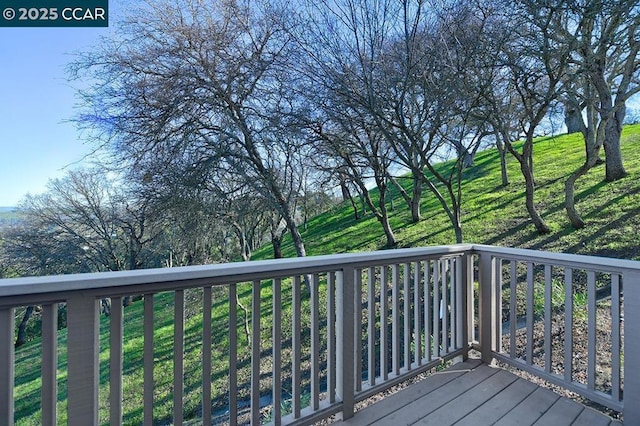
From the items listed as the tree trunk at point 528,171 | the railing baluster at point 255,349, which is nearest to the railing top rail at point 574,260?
the railing baluster at point 255,349

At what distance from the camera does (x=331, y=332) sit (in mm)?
1749

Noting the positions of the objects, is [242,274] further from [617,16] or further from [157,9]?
[157,9]

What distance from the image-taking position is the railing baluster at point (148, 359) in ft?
4.20

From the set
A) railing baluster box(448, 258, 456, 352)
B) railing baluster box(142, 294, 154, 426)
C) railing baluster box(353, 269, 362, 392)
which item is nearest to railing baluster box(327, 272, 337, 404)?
railing baluster box(353, 269, 362, 392)

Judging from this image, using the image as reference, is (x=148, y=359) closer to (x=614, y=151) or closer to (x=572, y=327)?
(x=572, y=327)

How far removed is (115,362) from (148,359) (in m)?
0.12

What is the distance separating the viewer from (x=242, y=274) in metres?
1.45

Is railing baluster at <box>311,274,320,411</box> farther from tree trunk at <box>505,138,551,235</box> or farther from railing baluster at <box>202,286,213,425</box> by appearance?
tree trunk at <box>505,138,551,235</box>

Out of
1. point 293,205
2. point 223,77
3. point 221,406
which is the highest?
point 223,77

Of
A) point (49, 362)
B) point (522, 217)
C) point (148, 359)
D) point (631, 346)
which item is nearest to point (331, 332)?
point (148, 359)

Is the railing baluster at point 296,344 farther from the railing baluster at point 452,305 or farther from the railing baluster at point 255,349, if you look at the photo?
the railing baluster at point 452,305

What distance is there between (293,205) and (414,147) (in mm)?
2795

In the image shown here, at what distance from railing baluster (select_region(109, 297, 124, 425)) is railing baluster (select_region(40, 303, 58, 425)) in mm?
164

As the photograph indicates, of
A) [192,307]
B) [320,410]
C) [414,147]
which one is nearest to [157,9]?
[414,147]
